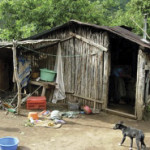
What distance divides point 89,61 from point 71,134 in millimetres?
3595

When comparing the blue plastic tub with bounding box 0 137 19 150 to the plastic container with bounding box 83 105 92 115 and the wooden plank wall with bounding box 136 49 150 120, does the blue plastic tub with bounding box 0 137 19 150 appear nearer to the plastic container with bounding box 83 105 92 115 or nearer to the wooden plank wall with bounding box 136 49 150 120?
the plastic container with bounding box 83 105 92 115

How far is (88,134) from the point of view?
249 inches

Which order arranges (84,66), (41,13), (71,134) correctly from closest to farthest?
1. (71,134)
2. (84,66)
3. (41,13)

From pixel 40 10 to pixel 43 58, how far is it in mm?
5143

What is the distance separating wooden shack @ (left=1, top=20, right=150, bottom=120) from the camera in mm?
8016

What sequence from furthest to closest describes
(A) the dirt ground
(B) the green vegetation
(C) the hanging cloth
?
(B) the green vegetation
(C) the hanging cloth
(A) the dirt ground

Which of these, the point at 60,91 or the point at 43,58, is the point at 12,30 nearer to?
the point at 43,58

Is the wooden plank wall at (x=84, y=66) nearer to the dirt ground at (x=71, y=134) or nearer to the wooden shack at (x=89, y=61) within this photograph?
the wooden shack at (x=89, y=61)

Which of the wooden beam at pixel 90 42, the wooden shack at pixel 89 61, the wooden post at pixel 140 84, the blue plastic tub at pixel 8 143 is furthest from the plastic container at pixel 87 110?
the blue plastic tub at pixel 8 143

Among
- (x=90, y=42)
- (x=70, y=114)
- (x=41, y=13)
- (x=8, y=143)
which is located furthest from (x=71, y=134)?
(x=41, y=13)

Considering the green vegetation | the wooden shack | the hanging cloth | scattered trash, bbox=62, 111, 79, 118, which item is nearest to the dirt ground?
scattered trash, bbox=62, 111, 79, 118

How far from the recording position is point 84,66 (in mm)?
8930

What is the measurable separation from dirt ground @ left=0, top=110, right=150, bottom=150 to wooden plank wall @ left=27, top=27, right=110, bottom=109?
4.32 ft

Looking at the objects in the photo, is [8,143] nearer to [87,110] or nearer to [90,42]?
[87,110]
